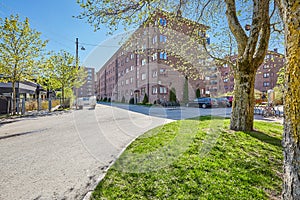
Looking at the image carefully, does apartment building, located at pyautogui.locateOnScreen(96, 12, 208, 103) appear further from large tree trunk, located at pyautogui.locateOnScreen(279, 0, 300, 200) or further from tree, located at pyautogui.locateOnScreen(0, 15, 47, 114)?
tree, located at pyautogui.locateOnScreen(0, 15, 47, 114)

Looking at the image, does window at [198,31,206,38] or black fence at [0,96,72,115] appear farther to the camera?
black fence at [0,96,72,115]

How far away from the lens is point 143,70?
3228 cm

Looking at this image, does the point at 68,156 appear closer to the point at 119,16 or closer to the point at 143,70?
the point at 119,16

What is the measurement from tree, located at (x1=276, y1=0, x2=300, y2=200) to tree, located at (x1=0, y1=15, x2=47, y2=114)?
15553 mm

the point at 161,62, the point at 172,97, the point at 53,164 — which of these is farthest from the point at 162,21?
the point at 161,62

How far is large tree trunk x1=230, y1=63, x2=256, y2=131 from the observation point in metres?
5.60

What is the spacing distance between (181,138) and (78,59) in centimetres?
2084

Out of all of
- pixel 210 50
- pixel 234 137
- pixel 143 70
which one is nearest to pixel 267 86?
pixel 143 70

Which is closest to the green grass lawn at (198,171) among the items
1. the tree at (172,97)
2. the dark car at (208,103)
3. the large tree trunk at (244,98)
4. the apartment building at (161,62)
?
the large tree trunk at (244,98)

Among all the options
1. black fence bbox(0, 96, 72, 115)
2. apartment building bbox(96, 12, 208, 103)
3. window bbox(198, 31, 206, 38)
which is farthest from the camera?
black fence bbox(0, 96, 72, 115)

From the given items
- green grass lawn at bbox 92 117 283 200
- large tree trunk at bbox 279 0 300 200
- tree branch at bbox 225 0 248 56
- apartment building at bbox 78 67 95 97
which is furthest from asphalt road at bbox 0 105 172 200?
apartment building at bbox 78 67 95 97

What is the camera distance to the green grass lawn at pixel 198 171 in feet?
8.00

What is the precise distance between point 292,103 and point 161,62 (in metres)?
28.0

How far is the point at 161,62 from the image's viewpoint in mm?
29094
